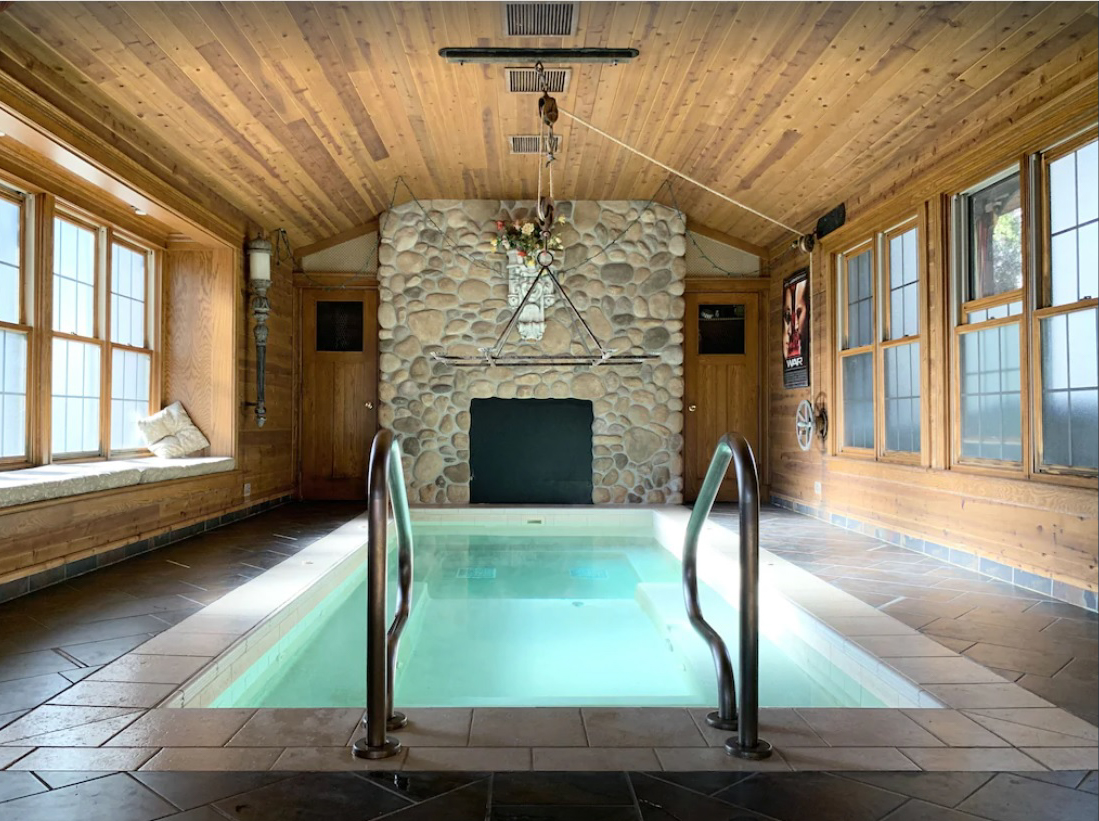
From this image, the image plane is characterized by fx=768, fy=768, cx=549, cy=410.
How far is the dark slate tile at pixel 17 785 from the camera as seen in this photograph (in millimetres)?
1660

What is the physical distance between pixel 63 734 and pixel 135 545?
303 cm

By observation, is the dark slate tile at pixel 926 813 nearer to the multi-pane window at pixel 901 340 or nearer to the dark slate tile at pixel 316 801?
the dark slate tile at pixel 316 801

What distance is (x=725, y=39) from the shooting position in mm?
4176

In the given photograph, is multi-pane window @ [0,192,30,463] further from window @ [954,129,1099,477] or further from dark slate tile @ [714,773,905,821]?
window @ [954,129,1099,477]

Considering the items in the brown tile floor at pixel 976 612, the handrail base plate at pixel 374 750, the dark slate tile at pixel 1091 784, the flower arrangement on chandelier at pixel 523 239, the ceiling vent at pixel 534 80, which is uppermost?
the ceiling vent at pixel 534 80

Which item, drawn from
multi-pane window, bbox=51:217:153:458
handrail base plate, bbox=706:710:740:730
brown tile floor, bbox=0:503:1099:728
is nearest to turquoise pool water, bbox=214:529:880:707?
brown tile floor, bbox=0:503:1099:728

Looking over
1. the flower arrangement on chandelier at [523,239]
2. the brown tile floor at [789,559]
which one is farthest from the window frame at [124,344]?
the flower arrangement on chandelier at [523,239]

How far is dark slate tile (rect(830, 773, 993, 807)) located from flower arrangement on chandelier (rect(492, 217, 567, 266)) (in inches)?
241

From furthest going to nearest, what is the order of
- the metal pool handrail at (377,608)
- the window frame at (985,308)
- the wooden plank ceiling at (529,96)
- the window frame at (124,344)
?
the window frame at (124,344)
the window frame at (985,308)
the wooden plank ceiling at (529,96)
the metal pool handrail at (377,608)

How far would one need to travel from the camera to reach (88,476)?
4.21 metres

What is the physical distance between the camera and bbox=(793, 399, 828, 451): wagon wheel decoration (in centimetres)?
664

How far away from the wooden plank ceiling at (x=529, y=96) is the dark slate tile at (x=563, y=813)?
3.64m

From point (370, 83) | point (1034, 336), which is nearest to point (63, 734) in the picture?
point (370, 83)

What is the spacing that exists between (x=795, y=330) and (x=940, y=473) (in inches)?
103
